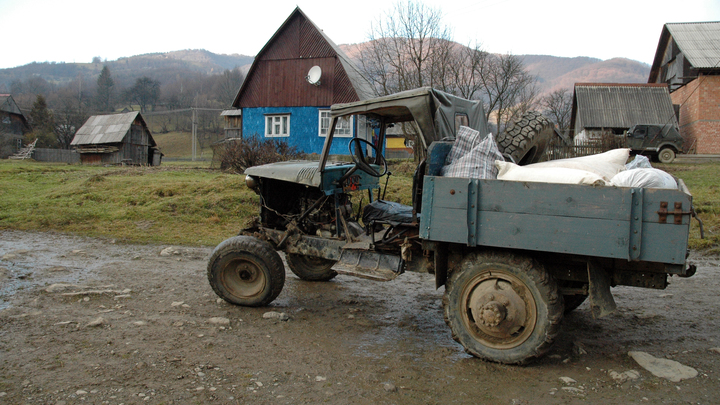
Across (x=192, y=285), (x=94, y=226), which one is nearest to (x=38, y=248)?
(x=94, y=226)

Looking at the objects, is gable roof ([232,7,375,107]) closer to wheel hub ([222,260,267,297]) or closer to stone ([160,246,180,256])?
stone ([160,246,180,256])

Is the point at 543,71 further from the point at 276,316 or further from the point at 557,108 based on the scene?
the point at 276,316

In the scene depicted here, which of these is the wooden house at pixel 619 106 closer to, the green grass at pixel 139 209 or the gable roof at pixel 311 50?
the gable roof at pixel 311 50

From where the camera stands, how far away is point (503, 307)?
3893mm

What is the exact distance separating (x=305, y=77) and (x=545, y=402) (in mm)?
23992

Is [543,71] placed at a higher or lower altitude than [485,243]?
higher

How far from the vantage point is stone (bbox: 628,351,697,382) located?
3.65 meters

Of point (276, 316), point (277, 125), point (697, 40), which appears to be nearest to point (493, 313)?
point (276, 316)

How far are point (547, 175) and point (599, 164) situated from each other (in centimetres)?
81

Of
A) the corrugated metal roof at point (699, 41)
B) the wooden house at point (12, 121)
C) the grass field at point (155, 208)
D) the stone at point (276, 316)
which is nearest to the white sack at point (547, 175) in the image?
the stone at point (276, 316)

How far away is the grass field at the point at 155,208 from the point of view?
9829mm

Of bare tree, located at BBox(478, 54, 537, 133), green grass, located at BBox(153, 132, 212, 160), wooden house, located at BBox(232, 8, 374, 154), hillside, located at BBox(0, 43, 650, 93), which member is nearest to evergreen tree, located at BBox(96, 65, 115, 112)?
green grass, located at BBox(153, 132, 212, 160)

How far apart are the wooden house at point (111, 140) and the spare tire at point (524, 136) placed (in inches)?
1341

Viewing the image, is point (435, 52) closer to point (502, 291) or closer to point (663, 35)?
point (502, 291)
